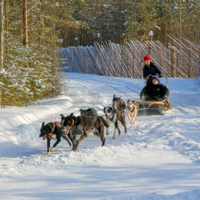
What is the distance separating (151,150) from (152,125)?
6.48 feet

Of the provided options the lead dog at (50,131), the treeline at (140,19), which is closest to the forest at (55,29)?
the treeline at (140,19)

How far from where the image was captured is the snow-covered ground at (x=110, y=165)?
Answer: 10.2 ft

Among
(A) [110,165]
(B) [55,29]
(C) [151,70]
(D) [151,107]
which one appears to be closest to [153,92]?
(C) [151,70]

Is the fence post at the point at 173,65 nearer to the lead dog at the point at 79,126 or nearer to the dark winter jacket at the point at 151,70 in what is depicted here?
the dark winter jacket at the point at 151,70

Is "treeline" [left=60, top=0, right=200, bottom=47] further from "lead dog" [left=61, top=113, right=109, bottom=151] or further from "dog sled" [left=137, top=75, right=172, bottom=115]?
"lead dog" [left=61, top=113, right=109, bottom=151]

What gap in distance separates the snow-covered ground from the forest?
234cm

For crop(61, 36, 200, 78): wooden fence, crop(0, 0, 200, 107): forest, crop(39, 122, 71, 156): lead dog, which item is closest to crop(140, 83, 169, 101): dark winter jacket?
crop(0, 0, 200, 107): forest

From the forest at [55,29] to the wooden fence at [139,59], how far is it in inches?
79.9

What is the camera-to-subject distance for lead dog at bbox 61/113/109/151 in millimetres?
4645

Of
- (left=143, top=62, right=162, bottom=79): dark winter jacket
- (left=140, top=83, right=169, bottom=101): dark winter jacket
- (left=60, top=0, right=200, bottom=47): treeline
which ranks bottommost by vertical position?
(left=140, top=83, right=169, bottom=101): dark winter jacket

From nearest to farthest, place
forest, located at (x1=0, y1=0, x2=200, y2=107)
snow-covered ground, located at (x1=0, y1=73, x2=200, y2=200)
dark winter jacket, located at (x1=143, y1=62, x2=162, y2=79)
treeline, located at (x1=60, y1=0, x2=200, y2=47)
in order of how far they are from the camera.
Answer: snow-covered ground, located at (x1=0, y1=73, x2=200, y2=200) < forest, located at (x1=0, y1=0, x2=200, y2=107) < dark winter jacket, located at (x1=143, y1=62, x2=162, y2=79) < treeline, located at (x1=60, y1=0, x2=200, y2=47)

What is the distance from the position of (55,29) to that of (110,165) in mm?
22717

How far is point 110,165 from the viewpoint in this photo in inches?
157

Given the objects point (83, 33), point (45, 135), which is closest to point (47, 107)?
point (45, 135)
